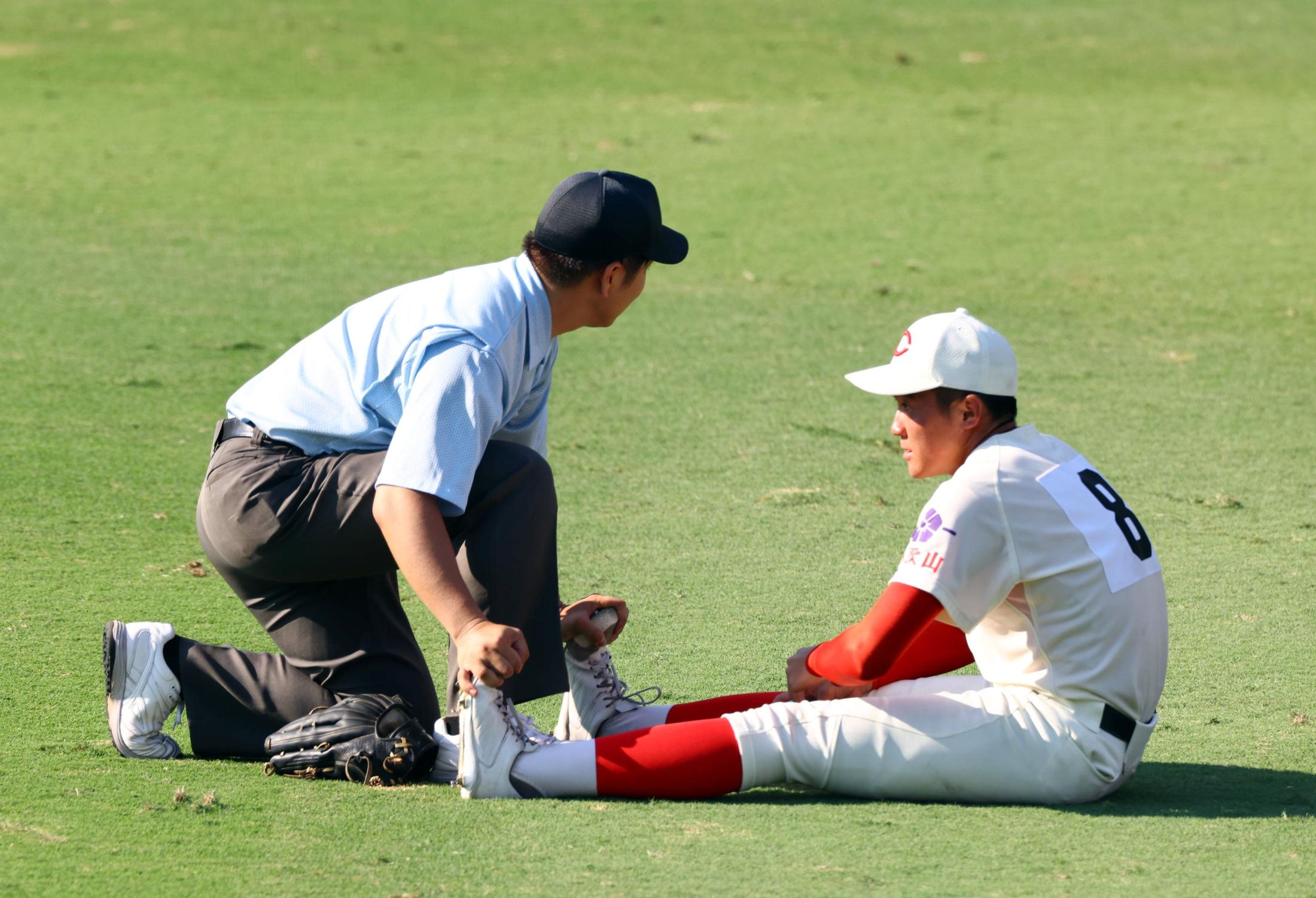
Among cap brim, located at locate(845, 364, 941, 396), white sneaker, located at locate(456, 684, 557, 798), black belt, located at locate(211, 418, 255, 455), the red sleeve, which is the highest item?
cap brim, located at locate(845, 364, 941, 396)

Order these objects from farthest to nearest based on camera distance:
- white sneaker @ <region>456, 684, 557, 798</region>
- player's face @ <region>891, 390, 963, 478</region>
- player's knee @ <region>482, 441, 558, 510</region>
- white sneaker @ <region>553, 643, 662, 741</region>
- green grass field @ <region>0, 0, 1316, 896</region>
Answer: white sneaker @ <region>553, 643, 662, 741</region> → player's knee @ <region>482, 441, 558, 510</region> → player's face @ <region>891, 390, 963, 478</region> → white sneaker @ <region>456, 684, 557, 798</region> → green grass field @ <region>0, 0, 1316, 896</region>

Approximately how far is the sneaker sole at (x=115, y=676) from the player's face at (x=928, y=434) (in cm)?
156

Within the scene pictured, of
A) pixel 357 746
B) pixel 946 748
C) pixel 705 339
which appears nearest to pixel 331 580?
pixel 357 746

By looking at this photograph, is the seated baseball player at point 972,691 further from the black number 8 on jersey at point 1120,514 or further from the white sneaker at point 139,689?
the white sneaker at point 139,689

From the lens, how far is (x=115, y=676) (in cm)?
319

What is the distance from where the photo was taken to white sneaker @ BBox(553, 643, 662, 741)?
10.8 feet

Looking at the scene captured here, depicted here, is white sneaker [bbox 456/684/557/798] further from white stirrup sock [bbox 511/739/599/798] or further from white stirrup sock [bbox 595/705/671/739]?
white stirrup sock [bbox 595/705/671/739]

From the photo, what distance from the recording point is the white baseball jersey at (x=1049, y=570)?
2.81m

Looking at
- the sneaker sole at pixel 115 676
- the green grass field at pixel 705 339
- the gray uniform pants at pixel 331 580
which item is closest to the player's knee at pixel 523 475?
the gray uniform pants at pixel 331 580

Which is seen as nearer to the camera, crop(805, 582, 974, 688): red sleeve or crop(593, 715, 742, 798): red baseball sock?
crop(805, 582, 974, 688): red sleeve

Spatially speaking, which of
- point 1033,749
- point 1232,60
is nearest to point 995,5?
point 1232,60

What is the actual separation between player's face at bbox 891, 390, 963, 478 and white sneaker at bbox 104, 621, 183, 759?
149cm

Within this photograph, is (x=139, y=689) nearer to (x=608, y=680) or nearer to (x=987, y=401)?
(x=608, y=680)

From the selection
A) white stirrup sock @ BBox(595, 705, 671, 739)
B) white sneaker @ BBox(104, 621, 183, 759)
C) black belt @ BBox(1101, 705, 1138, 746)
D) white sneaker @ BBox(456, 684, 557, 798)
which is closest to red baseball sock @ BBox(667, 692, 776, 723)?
white stirrup sock @ BBox(595, 705, 671, 739)
